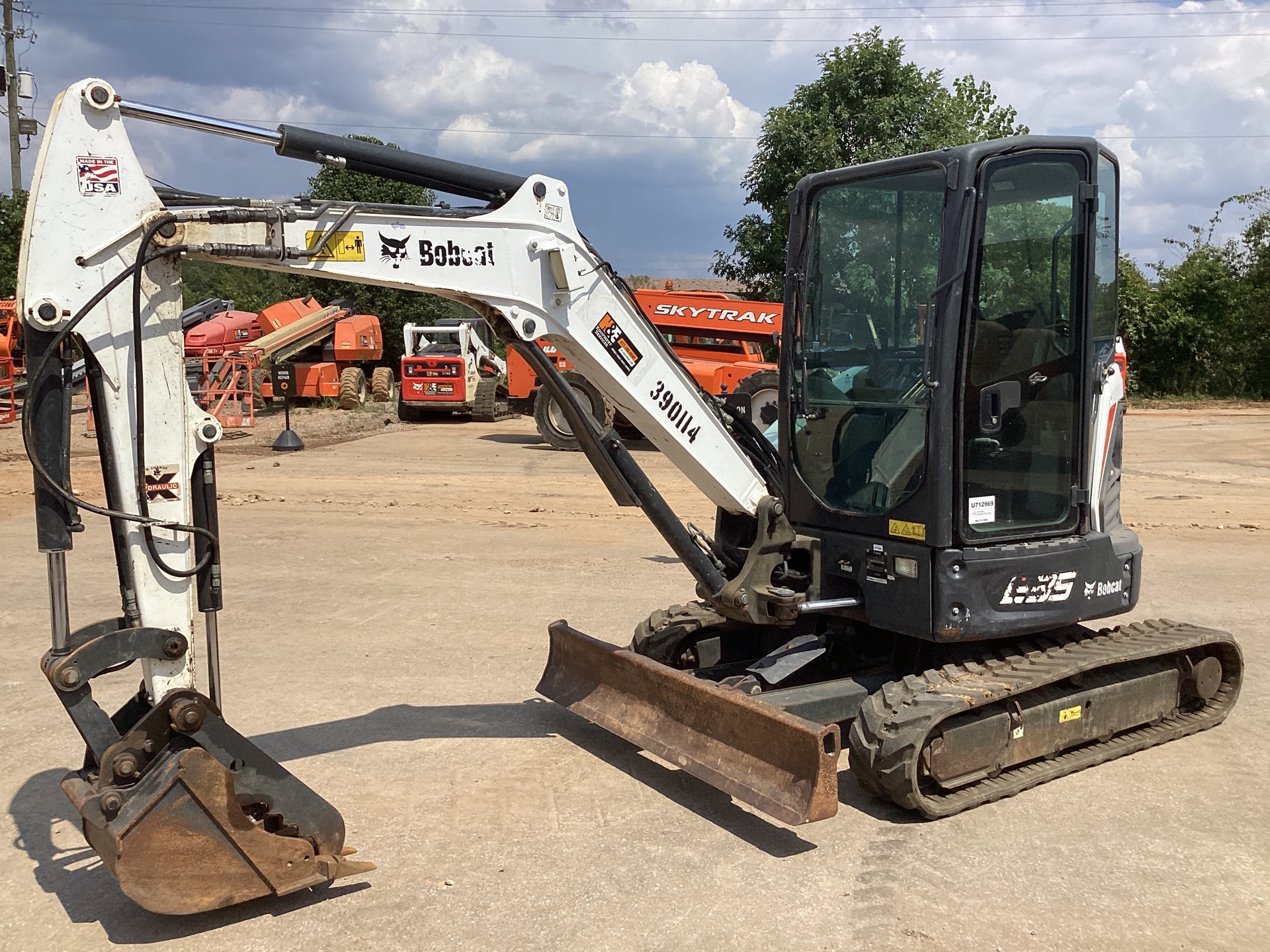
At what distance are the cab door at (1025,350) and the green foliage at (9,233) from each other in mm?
32934

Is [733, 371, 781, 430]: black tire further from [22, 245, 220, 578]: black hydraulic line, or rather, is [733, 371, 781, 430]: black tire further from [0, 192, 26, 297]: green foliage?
[0, 192, 26, 297]: green foliage

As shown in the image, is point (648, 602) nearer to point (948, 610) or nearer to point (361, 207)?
point (948, 610)

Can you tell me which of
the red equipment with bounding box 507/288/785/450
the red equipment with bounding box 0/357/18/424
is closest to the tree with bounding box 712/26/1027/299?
the red equipment with bounding box 507/288/785/450

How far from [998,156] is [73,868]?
4.83 m

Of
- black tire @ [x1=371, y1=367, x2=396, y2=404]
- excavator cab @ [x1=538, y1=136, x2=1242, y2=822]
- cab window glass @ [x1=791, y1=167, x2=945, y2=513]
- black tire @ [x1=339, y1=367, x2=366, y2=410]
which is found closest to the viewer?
excavator cab @ [x1=538, y1=136, x2=1242, y2=822]

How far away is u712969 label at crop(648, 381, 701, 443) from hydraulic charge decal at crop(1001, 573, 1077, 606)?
1.61 m

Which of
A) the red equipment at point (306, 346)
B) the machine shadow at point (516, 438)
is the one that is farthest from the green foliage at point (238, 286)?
the machine shadow at point (516, 438)

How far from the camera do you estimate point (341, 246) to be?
4.27m

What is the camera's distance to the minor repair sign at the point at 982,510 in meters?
5.01

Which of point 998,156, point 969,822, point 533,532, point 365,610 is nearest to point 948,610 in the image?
point 969,822

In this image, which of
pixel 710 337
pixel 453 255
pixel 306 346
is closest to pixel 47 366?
pixel 453 255

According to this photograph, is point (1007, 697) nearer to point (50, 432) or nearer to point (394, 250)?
point (394, 250)

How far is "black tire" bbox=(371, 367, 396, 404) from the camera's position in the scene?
2698 cm

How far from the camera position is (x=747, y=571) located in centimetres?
534
